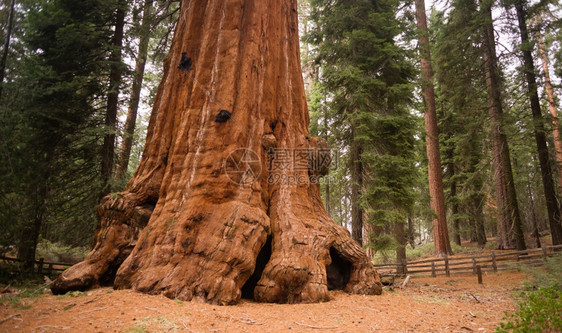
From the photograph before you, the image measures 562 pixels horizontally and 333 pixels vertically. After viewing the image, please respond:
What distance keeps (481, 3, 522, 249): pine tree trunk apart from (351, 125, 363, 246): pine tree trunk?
7.80m

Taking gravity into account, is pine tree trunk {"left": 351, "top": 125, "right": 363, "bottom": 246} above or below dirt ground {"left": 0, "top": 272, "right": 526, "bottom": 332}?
above

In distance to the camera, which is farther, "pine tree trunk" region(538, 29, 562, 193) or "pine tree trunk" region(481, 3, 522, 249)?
"pine tree trunk" region(481, 3, 522, 249)

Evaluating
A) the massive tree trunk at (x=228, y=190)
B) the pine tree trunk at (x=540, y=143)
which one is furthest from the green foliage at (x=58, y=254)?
the pine tree trunk at (x=540, y=143)

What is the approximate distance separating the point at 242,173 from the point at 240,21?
4.05 m

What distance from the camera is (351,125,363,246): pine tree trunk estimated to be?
11.9 metres

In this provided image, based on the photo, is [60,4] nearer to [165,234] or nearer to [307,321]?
[165,234]

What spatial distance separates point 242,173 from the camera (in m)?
6.62

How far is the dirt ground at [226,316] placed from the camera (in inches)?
144

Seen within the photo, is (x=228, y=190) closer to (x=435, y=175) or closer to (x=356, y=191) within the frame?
(x=356, y=191)

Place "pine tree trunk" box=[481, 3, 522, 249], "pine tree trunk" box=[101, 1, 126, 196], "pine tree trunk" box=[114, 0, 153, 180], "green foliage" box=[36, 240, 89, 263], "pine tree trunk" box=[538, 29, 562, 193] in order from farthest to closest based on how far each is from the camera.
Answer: "pine tree trunk" box=[481, 3, 522, 249] → "pine tree trunk" box=[538, 29, 562, 193] → "green foliage" box=[36, 240, 89, 263] → "pine tree trunk" box=[114, 0, 153, 180] → "pine tree trunk" box=[101, 1, 126, 196]

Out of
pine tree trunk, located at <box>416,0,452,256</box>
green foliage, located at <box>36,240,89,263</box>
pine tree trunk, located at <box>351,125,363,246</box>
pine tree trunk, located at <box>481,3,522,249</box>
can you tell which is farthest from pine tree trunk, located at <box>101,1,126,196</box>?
pine tree trunk, located at <box>481,3,522,249</box>

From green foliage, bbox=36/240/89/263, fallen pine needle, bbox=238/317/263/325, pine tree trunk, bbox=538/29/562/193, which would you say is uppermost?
pine tree trunk, bbox=538/29/562/193

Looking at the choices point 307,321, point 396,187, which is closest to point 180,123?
point 307,321

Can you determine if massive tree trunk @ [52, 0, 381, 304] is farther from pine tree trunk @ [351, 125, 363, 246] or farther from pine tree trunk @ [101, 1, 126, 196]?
pine tree trunk @ [351, 125, 363, 246]
